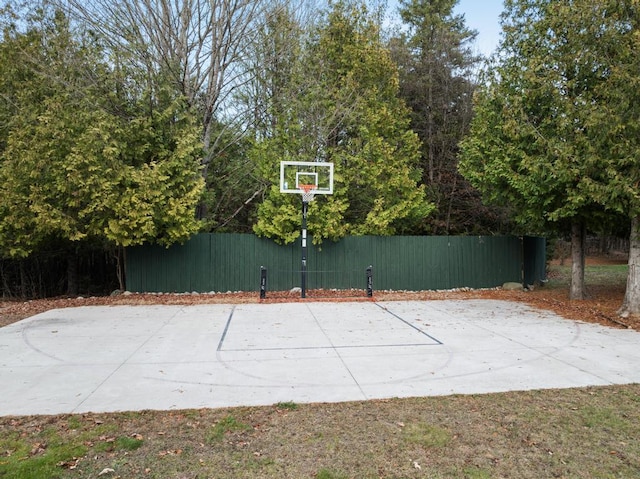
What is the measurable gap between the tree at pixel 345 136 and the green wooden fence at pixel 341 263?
65 centimetres

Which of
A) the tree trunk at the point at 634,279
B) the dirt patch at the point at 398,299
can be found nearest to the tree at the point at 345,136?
the dirt patch at the point at 398,299

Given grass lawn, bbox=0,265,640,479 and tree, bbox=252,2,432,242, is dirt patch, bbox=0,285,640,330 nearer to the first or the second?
tree, bbox=252,2,432,242

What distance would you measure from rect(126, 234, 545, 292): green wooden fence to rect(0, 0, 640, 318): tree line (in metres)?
0.65

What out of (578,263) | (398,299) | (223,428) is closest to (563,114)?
(578,263)

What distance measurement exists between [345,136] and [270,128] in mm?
2831

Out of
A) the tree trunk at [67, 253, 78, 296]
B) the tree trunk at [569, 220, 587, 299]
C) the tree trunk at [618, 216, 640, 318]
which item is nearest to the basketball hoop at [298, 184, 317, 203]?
the tree trunk at [569, 220, 587, 299]

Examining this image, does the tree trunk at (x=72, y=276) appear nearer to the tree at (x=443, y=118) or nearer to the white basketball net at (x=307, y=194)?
the white basketball net at (x=307, y=194)

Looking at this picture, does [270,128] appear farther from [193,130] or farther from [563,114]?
[563,114]

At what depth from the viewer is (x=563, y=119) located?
945cm

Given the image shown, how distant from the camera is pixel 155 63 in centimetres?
1301

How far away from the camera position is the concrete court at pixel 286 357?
489cm

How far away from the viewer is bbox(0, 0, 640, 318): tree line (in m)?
9.43

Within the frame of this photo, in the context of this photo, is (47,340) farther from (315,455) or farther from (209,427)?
(315,455)

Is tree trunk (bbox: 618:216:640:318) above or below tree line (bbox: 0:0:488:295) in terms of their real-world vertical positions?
below
